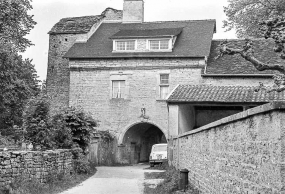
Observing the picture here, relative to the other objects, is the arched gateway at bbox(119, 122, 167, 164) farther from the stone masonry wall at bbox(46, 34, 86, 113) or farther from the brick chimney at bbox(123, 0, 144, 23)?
the brick chimney at bbox(123, 0, 144, 23)

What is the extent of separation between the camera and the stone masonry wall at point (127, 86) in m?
32.4

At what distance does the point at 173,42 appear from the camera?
33.6 metres

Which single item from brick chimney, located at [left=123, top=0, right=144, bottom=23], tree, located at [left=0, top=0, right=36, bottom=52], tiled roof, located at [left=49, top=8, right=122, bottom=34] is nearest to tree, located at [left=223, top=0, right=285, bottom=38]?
brick chimney, located at [left=123, top=0, right=144, bottom=23]

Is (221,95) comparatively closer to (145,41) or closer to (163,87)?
(163,87)

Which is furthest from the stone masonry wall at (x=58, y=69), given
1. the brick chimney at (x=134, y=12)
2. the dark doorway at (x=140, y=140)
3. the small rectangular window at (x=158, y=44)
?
the small rectangular window at (x=158, y=44)

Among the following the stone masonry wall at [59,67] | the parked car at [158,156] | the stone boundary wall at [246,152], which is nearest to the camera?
the stone boundary wall at [246,152]

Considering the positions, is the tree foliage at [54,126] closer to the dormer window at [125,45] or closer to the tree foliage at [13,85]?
the tree foliage at [13,85]

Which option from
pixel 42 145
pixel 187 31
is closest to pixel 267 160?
pixel 42 145

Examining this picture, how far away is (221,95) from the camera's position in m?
23.3

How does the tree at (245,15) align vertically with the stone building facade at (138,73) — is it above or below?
above

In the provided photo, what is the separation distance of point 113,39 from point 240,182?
91.7ft

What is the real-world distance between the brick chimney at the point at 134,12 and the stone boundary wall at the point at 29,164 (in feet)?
75.3

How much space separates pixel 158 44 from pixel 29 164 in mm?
20553

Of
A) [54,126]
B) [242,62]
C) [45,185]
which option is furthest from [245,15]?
[45,185]
